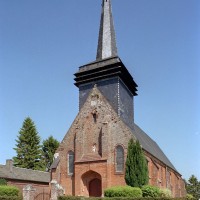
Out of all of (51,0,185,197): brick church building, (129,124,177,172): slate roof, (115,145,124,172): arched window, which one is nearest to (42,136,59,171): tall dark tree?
(129,124,177,172): slate roof

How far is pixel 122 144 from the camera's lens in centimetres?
2508

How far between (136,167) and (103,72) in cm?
976

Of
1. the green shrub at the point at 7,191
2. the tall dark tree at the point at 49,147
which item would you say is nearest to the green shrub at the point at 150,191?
the green shrub at the point at 7,191

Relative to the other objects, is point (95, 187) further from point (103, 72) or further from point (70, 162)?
point (103, 72)

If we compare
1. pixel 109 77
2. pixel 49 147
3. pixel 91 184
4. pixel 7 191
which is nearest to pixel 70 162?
pixel 91 184

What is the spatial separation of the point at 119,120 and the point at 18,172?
63.4 feet

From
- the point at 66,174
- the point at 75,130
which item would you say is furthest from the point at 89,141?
the point at 66,174

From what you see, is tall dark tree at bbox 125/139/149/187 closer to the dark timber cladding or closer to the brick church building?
the brick church building

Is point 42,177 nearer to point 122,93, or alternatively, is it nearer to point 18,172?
point 18,172

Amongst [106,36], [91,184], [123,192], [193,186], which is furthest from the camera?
[193,186]

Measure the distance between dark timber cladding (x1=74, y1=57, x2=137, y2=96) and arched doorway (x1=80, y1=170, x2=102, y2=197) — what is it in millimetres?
9214

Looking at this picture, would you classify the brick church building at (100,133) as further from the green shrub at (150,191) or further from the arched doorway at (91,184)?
the green shrub at (150,191)

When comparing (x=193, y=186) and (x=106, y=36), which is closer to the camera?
(x=106, y=36)

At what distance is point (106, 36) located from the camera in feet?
99.8
